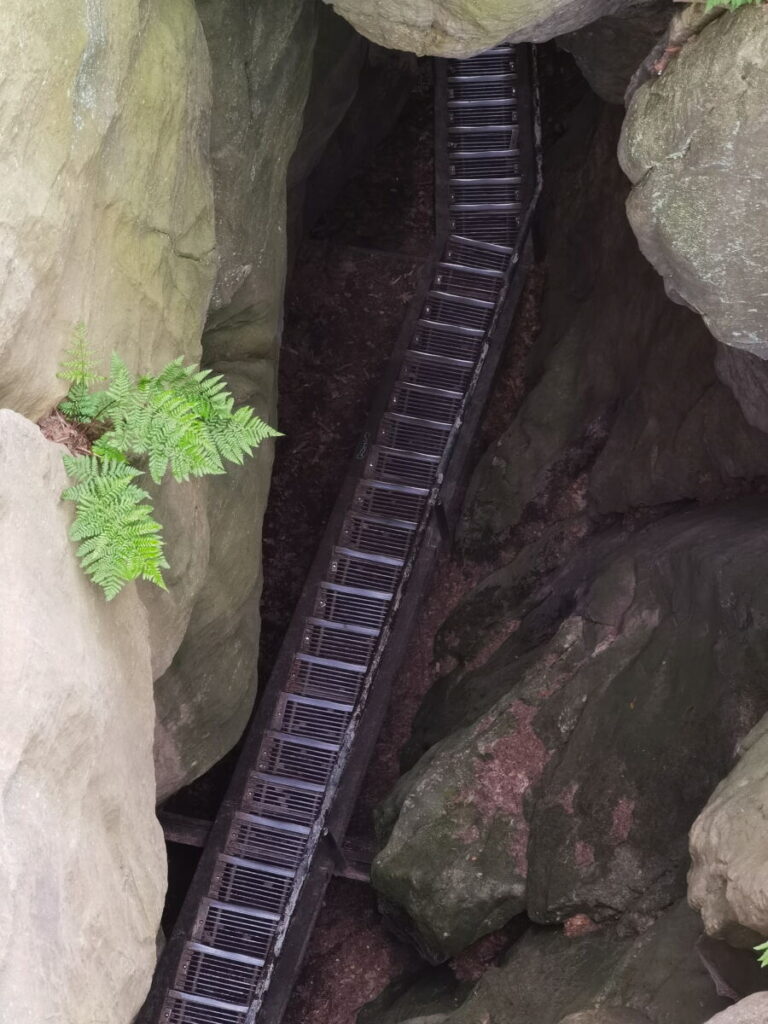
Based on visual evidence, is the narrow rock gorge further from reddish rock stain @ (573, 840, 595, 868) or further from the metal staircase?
the metal staircase

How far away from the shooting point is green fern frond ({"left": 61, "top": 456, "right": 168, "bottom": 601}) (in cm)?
712

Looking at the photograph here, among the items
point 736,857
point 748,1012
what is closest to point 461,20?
point 736,857

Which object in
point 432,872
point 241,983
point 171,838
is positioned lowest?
point 241,983

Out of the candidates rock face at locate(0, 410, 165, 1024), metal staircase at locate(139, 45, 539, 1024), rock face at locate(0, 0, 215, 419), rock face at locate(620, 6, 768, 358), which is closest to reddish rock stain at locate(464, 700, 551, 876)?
metal staircase at locate(139, 45, 539, 1024)

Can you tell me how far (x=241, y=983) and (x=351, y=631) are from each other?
4.74m

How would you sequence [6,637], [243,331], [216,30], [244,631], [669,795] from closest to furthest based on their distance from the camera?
[6,637]
[216,30]
[669,795]
[243,331]
[244,631]

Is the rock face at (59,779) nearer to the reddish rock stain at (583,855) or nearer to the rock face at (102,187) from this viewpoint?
the rock face at (102,187)

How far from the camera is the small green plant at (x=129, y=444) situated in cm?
714

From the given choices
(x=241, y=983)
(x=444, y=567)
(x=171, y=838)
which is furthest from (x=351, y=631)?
(x=241, y=983)

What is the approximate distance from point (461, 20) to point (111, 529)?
195 inches

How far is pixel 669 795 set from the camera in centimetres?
1107

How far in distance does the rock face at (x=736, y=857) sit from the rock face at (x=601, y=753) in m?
2.29

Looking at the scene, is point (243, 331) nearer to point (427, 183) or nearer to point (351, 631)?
point (351, 631)

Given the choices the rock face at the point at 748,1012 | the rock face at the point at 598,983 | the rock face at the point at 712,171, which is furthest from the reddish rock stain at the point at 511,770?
the rock face at the point at 712,171
